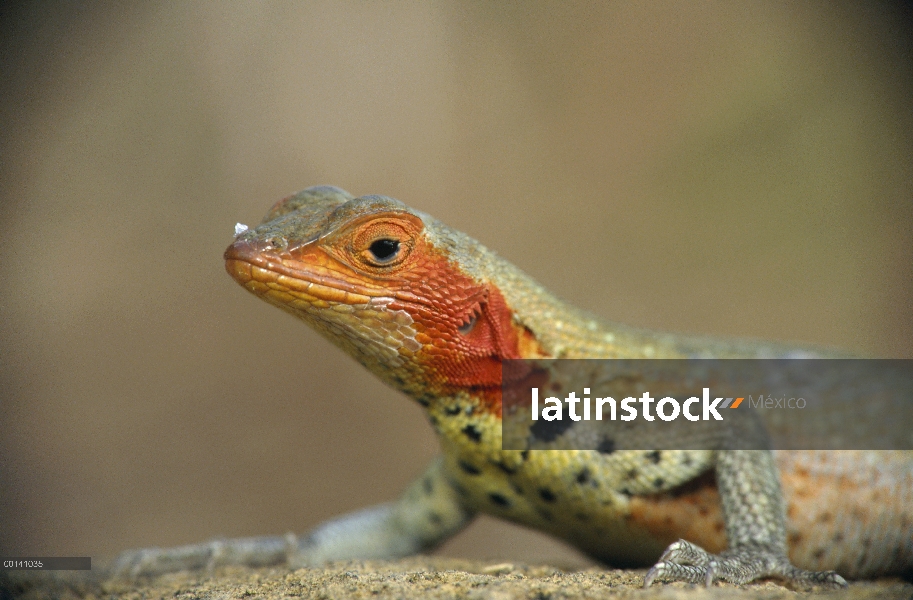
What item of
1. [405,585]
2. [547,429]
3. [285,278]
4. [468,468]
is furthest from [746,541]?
[285,278]

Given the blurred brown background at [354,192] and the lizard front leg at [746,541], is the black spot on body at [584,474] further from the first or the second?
the blurred brown background at [354,192]

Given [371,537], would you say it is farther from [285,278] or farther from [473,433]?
[285,278]

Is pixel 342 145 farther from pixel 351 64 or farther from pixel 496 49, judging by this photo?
pixel 496 49

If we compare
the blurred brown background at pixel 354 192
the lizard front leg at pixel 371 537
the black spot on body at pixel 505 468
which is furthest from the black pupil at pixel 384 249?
the blurred brown background at pixel 354 192

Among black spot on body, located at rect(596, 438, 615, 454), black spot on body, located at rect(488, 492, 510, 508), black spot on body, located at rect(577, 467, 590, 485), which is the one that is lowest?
black spot on body, located at rect(488, 492, 510, 508)

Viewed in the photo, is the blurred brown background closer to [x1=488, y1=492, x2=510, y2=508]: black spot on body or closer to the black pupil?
[x1=488, y1=492, x2=510, y2=508]: black spot on body

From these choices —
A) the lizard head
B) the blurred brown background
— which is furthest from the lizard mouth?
the blurred brown background

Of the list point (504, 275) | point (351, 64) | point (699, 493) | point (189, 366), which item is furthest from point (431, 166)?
point (699, 493)

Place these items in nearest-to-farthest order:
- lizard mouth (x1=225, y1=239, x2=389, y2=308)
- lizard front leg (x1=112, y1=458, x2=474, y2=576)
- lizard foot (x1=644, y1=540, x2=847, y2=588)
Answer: lizard foot (x1=644, y1=540, x2=847, y2=588)
lizard mouth (x1=225, y1=239, x2=389, y2=308)
lizard front leg (x1=112, y1=458, x2=474, y2=576)
